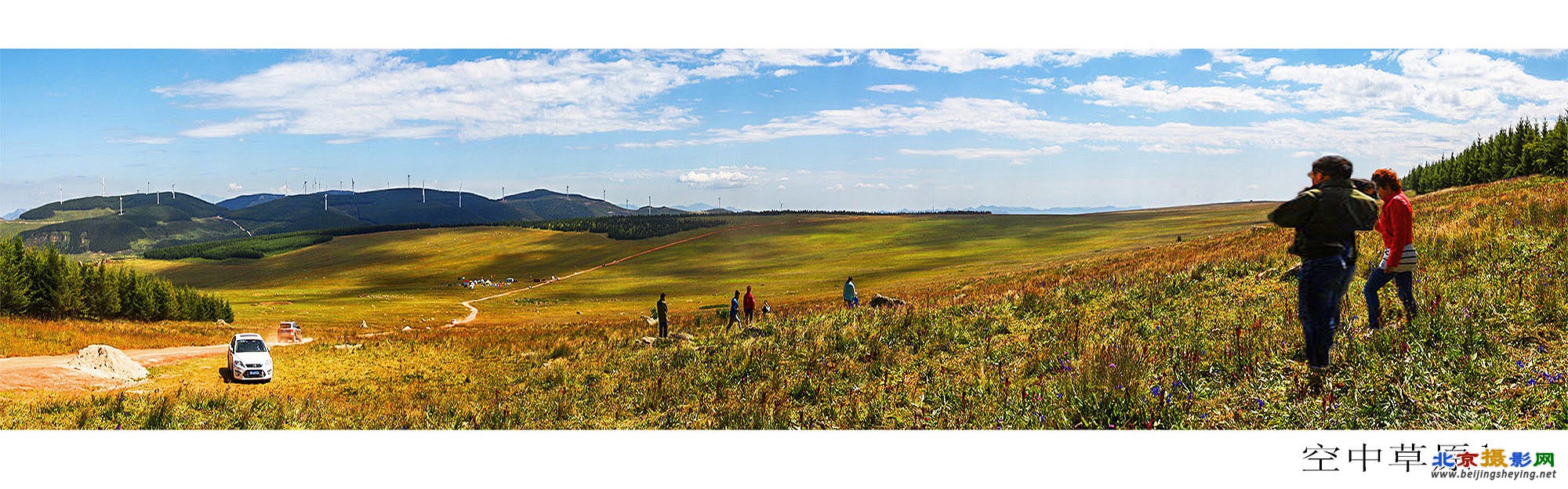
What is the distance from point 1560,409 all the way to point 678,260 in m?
23.2

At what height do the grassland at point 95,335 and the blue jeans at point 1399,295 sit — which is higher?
the blue jeans at point 1399,295

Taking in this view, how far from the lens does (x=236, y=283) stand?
24.2 metres

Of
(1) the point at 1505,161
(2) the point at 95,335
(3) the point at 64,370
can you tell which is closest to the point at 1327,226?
(3) the point at 64,370

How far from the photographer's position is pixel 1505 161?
3378 cm

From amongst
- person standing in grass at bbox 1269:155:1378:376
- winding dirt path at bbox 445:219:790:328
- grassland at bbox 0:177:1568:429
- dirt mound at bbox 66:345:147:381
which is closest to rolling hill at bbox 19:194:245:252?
dirt mound at bbox 66:345:147:381

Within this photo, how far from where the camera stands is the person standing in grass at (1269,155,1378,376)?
5812mm

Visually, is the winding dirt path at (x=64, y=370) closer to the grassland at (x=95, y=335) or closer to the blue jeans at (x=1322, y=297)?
the grassland at (x=95, y=335)

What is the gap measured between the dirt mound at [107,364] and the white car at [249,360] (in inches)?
51.3

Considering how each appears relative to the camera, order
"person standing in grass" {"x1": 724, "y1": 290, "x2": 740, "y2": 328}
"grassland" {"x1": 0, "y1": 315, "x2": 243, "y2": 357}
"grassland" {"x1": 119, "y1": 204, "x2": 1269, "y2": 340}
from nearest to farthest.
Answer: "grassland" {"x1": 0, "y1": 315, "x2": 243, "y2": 357} → "person standing in grass" {"x1": 724, "y1": 290, "x2": 740, "y2": 328} → "grassland" {"x1": 119, "y1": 204, "x2": 1269, "y2": 340}

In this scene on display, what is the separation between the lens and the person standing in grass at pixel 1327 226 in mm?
5812

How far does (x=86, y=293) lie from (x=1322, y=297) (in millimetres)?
25421

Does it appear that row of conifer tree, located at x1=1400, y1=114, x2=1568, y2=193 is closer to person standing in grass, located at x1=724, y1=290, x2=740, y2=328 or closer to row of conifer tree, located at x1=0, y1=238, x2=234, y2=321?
person standing in grass, located at x1=724, y1=290, x2=740, y2=328

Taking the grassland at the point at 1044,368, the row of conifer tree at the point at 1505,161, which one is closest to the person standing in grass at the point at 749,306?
the grassland at the point at 1044,368

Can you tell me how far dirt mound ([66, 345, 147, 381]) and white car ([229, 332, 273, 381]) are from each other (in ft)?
4.27
